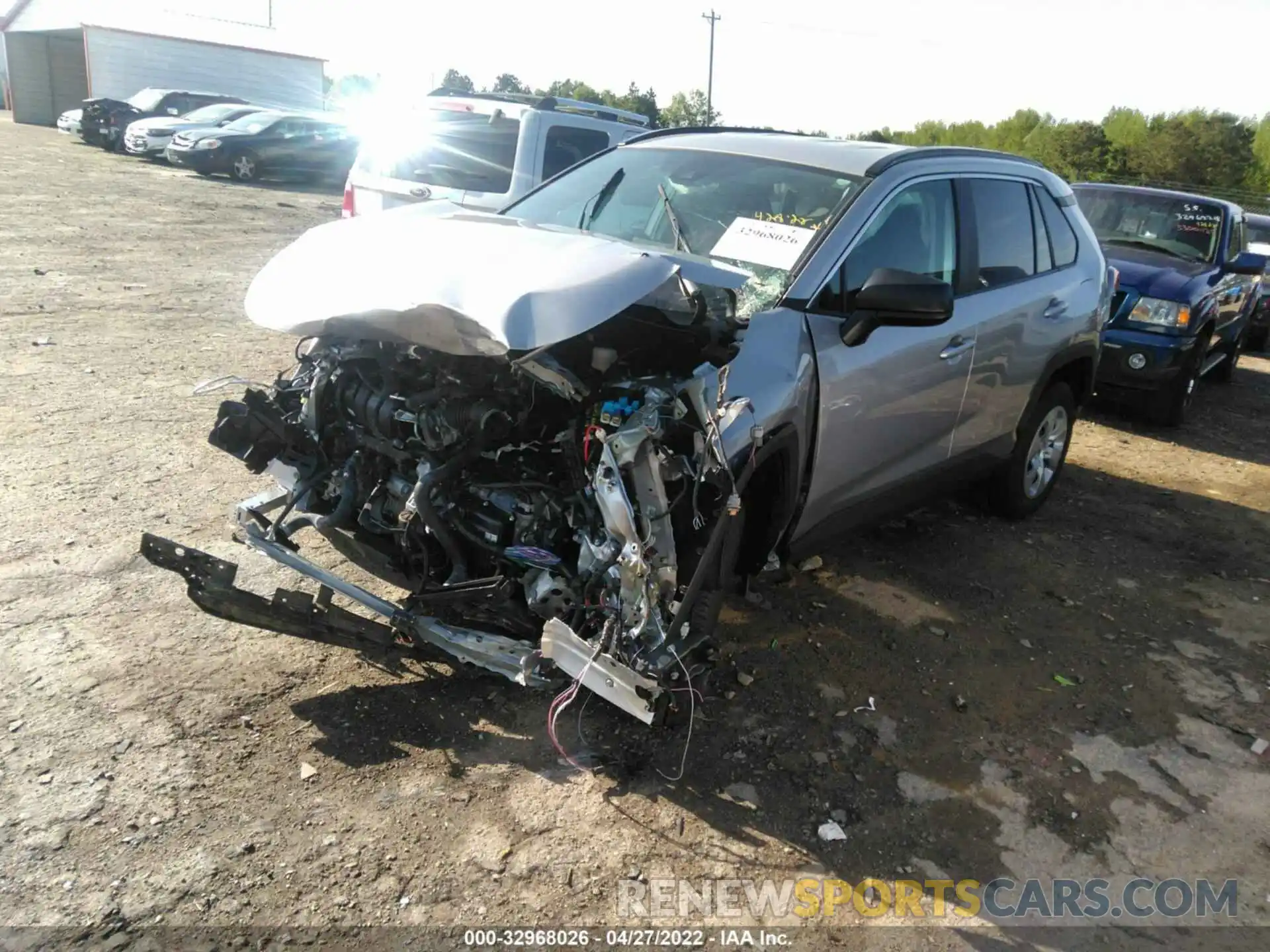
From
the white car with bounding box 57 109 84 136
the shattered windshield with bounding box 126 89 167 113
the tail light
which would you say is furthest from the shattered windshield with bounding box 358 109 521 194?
the white car with bounding box 57 109 84 136

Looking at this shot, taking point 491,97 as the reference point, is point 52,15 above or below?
above

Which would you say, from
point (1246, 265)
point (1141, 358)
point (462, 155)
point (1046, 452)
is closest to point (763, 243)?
point (1046, 452)

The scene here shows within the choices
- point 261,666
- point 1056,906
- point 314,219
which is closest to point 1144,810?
point 1056,906

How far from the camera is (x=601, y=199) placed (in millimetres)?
4453

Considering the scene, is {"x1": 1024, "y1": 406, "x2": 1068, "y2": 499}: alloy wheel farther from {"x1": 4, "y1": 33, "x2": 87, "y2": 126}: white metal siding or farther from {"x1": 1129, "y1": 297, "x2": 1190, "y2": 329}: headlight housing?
{"x1": 4, "y1": 33, "x2": 87, "y2": 126}: white metal siding

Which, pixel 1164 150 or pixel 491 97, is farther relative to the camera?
pixel 1164 150

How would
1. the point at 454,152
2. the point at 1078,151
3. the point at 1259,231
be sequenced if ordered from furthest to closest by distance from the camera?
the point at 1078,151, the point at 1259,231, the point at 454,152

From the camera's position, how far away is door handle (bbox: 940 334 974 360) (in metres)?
4.25

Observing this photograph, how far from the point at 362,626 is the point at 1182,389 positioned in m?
7.43

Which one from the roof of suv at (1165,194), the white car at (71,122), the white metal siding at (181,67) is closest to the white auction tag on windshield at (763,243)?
the roof of suv at (1165,194)

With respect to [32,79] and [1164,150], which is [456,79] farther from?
[1164,150]

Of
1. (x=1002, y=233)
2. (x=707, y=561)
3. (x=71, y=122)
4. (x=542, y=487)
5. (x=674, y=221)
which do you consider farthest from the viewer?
(x=71, y=122)

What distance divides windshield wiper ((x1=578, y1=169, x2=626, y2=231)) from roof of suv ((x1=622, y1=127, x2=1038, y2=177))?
291mm

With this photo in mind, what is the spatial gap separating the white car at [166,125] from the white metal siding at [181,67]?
1254cm
